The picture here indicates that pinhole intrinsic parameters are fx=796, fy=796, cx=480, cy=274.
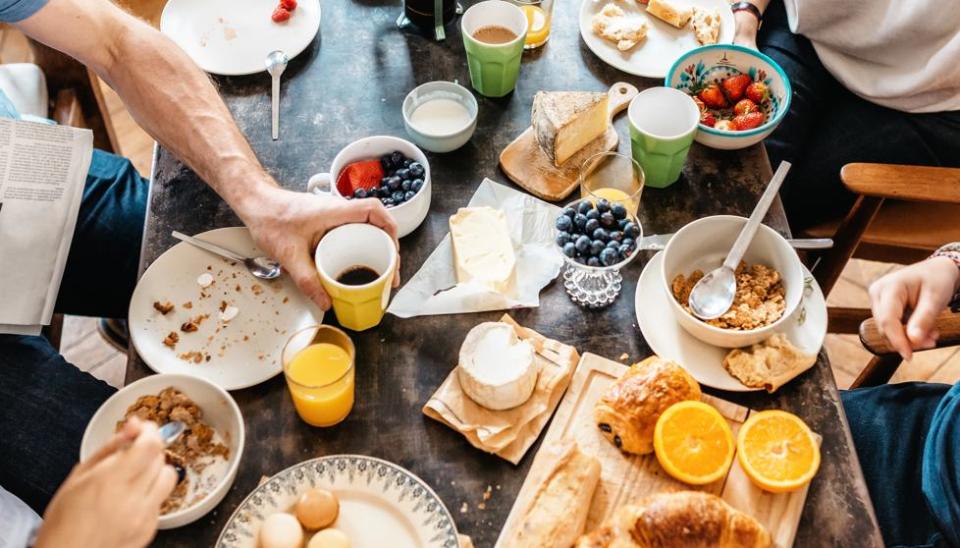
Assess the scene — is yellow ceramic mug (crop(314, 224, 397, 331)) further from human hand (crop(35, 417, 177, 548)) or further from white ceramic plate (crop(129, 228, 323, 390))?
human hand (crop(35, 417, 177, 548))

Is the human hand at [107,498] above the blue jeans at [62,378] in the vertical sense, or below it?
above

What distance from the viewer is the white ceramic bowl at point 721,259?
4.39 feet

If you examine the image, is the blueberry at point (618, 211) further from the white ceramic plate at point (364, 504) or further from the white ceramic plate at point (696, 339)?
the white ceramic plate at point (364, 504)

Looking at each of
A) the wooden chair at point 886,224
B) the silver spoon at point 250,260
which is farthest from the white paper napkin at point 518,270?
the wooden chair at point 886,224

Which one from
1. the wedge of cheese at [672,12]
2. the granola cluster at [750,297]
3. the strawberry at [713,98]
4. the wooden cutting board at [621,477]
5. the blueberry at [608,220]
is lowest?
the wooden cutting board at [621,477]

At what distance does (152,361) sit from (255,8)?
3.08 ft

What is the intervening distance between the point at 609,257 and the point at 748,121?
53 cm

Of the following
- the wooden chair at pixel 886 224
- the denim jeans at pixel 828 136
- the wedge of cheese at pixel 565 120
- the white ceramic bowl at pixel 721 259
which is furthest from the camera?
the denim jeans at pixel 828 136

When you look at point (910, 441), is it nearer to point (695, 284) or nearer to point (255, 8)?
point (695, 284)

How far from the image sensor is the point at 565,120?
61.4 inches

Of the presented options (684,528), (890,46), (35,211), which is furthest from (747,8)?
(35,211)

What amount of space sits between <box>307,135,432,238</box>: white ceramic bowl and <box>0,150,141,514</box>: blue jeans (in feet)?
1.74

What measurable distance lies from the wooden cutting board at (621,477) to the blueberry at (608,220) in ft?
0.81

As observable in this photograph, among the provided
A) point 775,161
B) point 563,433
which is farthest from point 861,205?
point 563,433
